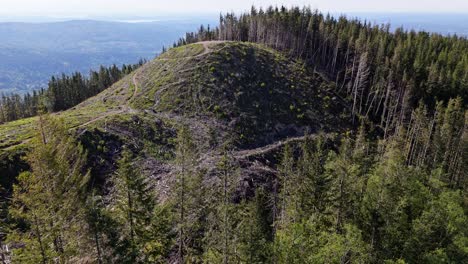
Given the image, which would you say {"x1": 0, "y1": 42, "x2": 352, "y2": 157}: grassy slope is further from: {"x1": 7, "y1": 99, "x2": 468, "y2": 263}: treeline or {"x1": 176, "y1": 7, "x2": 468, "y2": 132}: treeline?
{"x1": 7, "y1": 99, "x2": 468, "y2": 263}: treeline

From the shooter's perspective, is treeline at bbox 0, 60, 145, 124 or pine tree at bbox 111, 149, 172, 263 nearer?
pine tree at bbox 111, 149, 172, 263

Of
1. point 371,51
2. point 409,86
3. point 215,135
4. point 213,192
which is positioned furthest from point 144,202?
point 371,51

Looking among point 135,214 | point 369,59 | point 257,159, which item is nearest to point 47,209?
point 135,214

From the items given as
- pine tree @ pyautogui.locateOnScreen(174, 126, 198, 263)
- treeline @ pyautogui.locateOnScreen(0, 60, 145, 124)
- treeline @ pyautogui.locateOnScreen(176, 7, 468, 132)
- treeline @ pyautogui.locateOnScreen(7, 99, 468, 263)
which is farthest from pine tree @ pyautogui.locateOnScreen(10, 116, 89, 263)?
treeline @ pyautogui.locateOnScreen(0, 60, 145, 124)

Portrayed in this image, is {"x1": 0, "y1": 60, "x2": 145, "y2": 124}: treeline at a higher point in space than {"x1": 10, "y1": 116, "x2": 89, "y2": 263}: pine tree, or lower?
lower

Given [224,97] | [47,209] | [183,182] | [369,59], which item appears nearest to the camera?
[47,209]

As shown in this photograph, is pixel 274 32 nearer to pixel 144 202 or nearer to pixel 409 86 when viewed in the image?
pixel 409 86

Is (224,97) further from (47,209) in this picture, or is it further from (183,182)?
(47,209)
